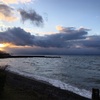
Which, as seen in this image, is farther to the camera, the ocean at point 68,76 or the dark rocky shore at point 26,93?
the ocean at point 68,76

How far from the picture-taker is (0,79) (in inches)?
514

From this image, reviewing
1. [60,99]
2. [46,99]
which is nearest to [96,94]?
[46,99]

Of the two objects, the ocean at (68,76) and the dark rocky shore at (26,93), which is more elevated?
the dark rocky shore at (26,93)

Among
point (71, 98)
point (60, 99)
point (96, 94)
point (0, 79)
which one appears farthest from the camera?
point (71, 98)

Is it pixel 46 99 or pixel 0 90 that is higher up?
pixel 0 90

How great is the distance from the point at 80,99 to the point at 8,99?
861 centimetres

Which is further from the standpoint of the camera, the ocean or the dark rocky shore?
the ocean

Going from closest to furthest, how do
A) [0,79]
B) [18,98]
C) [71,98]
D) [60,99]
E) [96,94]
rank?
1. [96,94]
2. [0,79]
3. [18,98]
4. [60,99]
5. [71,98]

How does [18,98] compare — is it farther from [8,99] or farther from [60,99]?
[60,99]

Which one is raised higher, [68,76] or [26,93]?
[26,93]

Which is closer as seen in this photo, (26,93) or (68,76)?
(26,93)

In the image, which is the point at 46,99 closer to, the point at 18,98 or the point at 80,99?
the point at 18,98

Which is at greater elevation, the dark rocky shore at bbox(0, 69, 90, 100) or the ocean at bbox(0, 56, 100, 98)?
the dark rocky shore at bbox(0, 69, 90, 100)

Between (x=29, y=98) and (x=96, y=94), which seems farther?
(x=29, y=98)
